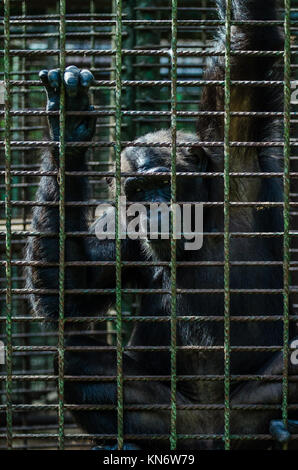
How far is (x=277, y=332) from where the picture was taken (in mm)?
3426

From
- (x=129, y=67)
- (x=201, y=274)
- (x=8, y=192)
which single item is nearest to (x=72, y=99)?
(x=8, y=192)

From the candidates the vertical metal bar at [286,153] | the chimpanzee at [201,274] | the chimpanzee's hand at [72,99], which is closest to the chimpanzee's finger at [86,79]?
the chimpanzee's hand at [72,99]

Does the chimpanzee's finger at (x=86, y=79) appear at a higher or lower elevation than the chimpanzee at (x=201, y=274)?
higher

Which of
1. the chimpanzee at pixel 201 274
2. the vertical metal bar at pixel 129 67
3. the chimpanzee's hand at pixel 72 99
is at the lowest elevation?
the chimpanzee at pixel 201 274

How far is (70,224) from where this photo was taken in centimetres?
315

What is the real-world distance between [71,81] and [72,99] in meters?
0.10

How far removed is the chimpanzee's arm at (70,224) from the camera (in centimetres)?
274

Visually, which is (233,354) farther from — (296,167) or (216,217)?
(296,167)

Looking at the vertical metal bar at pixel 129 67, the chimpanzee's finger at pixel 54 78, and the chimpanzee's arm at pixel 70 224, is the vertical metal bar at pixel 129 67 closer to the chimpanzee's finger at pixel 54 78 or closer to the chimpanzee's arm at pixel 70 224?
the chimpanzee's arm at pixel 70 224


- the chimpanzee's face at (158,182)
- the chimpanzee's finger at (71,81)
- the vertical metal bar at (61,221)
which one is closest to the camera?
the vertical metal bar at (61,221)

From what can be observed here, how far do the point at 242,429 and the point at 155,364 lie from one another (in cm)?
61

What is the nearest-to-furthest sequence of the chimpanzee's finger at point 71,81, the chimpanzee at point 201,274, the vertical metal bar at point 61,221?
1. the vertical metal bar at point 61,221
2. the chimpanzee's finger at point 71,81
3. the chimpanzee at point 201,274

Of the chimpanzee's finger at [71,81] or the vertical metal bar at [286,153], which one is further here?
the chimpanzee's finger at [71,81]
